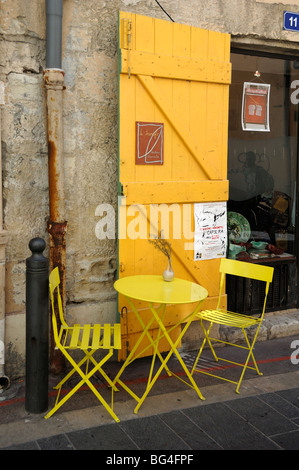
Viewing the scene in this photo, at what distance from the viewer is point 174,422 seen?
360cm

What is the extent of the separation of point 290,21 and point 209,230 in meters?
2.42

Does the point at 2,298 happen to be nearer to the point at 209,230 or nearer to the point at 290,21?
the point at 209,230

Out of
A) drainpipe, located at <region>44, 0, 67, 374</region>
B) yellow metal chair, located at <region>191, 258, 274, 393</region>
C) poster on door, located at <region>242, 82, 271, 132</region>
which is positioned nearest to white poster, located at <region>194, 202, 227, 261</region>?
yellow metal chair, located at <region>191, 258, 274, 393</region>

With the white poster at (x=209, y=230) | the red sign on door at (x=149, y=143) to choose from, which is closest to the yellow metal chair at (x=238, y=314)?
the white poster at (x=209, y=230)

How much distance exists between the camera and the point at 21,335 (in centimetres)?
429

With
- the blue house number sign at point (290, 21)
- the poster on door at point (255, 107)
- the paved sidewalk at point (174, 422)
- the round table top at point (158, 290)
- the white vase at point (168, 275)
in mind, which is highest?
the blue house number sign at point (290, 21)

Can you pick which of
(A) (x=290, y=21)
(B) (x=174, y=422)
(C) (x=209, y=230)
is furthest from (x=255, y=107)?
(B) (x=174, y=422)

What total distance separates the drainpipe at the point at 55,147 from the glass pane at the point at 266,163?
2135 millimetres

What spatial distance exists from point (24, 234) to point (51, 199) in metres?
0.39

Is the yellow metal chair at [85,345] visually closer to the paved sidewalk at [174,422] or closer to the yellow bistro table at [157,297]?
the paved sidewalk at [174,422]

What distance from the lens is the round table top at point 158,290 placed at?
378 centimetres

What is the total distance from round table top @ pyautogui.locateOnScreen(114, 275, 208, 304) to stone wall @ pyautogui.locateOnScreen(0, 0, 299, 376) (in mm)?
533

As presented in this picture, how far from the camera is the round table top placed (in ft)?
12.4
